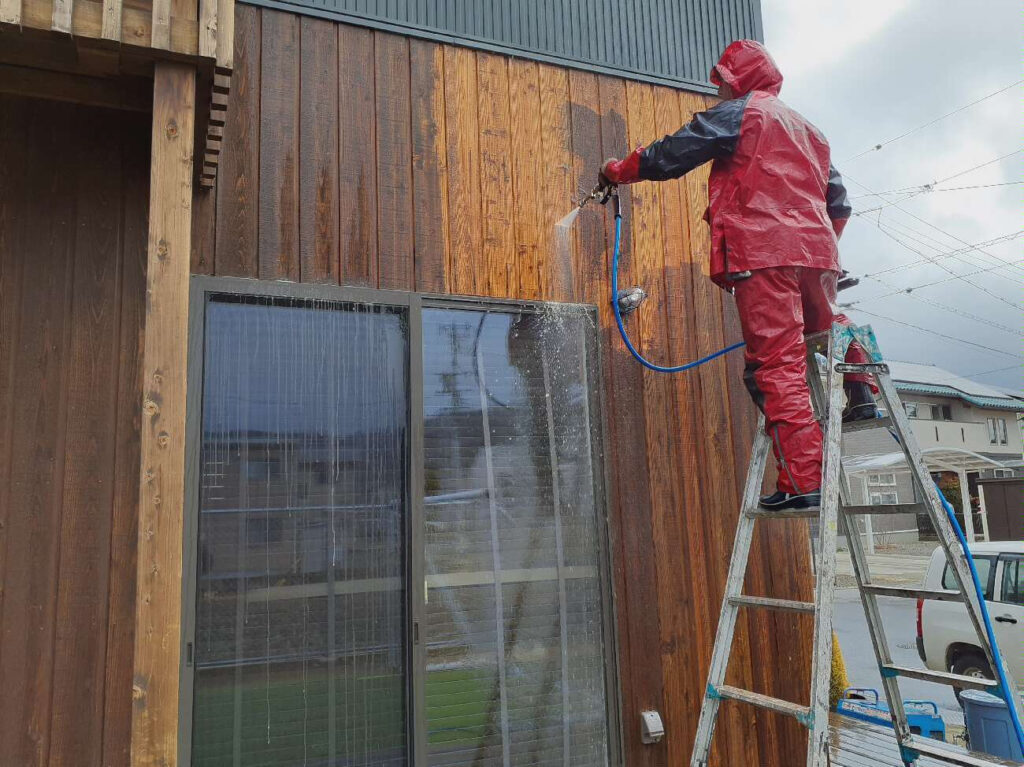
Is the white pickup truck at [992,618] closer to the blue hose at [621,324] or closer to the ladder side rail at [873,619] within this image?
the ladder side rail at [873,619]

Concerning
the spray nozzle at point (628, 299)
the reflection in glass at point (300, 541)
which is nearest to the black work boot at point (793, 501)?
the spray nozzle at point (628, 299)

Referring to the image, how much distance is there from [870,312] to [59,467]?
24.8 m

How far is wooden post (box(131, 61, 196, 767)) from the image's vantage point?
1.65 metres

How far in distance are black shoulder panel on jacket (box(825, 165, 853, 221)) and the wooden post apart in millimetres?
2189

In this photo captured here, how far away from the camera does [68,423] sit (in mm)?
2266

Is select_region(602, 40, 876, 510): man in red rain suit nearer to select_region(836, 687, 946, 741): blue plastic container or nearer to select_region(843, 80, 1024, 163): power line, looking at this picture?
select_region(836, 687, 946, 741): blue plastic container

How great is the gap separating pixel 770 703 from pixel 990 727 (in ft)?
9.36

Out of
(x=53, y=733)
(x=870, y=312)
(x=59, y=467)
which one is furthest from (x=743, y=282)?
(x=870, y=312)

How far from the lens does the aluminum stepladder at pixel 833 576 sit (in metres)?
2.02

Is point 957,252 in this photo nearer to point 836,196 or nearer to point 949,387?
point 949,387

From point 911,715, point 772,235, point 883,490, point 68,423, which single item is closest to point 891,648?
point 911,715

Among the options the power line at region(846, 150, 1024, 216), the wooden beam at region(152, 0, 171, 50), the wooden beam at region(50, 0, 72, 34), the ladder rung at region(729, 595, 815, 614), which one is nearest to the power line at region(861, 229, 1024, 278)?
the power line at region(846, 150, 1024, 216)

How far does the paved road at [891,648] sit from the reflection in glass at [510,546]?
11.2 feet

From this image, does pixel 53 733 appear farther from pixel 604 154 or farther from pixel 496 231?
pixel 604 154
